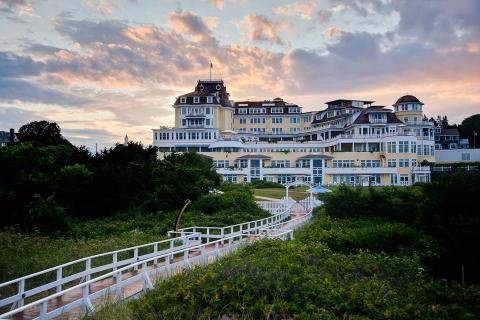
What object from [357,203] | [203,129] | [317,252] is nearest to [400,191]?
[357,203]

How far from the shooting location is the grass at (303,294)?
420 inches

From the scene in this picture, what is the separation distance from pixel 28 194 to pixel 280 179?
44440 millimetres

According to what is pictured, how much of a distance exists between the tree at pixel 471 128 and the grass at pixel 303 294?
358 feet

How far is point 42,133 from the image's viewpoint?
56.4m

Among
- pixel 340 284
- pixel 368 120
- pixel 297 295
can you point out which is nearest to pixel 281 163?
pixel 368 120

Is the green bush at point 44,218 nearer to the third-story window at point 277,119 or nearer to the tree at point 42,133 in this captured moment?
the tree at point 42,133

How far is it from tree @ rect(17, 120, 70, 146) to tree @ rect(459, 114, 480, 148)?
3577 inches

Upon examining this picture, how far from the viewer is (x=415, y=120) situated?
86812 mm

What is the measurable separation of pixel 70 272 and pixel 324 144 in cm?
6517

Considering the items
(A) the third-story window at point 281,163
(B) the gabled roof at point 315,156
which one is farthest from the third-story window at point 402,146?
(A) the third-story window at point 281,163

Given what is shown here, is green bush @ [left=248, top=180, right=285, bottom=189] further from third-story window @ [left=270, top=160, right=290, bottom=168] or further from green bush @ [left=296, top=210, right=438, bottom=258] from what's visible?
green bush @ [left=296, top=210, right=438, bottom=258]

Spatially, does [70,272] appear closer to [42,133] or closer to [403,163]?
[42,133]

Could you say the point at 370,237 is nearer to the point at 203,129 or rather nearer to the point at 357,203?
the point at 357,203

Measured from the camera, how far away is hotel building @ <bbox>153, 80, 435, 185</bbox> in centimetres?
7281
